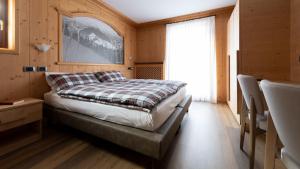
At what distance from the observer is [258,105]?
1.37m

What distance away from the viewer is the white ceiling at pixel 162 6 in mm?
3508

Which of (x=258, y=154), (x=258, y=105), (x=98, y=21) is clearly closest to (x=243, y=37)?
(x=258, y=105)

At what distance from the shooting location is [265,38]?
7.65 ft

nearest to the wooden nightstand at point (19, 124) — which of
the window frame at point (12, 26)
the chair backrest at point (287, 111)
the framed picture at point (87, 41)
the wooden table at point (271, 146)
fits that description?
the window frame at point (12, 26)

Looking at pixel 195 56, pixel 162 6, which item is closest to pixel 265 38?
pixel 195 56

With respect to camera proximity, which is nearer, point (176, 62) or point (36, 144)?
point (36, 144)

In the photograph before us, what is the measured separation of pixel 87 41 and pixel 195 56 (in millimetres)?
2940

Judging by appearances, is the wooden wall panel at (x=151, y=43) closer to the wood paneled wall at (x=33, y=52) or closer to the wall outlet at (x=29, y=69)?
the wood paneled wall at (x=33, y=52)

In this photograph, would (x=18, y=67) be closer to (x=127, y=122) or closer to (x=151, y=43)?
(x=127, y=122)

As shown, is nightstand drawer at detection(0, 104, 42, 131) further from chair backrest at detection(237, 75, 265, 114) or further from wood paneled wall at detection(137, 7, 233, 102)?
wood paneled wall at detection(137, 7, 233, 102)

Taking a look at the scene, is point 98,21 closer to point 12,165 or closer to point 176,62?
point 176,62

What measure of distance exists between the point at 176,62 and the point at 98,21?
2.50m

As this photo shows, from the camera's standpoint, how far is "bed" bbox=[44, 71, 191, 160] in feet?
4.45

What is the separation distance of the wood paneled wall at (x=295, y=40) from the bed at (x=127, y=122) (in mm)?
1817
